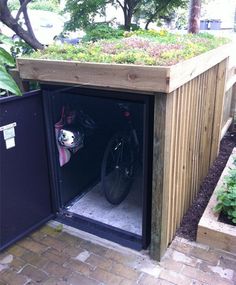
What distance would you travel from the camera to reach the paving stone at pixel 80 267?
2.33 meters

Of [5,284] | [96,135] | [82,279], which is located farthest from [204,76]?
[5,284]

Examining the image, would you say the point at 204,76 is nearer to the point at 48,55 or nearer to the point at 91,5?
the point at 48,55

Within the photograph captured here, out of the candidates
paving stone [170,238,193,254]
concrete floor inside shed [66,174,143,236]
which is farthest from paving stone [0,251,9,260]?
paving stone [170,238,193,254]

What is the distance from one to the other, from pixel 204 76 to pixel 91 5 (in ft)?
7.24

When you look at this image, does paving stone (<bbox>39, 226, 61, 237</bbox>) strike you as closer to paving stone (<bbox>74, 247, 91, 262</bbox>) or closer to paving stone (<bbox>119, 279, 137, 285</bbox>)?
paving stone (<bbox>74, 247, 91, 262</bbox>)

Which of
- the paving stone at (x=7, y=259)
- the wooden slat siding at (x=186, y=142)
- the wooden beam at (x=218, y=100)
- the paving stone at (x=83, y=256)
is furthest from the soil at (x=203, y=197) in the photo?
the paving stone at (x=7, y=259)

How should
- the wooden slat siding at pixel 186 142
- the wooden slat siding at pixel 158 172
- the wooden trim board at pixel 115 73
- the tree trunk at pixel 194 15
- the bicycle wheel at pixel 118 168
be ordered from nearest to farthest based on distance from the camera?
the wooden trim board at pixel 115 73 < the wooden slat siding at pixel 158 172 < the wooden slat siding at pixel 186 142 < the bicycle wheel at pixel 118 168 < the tree trunk at pixel 194 15

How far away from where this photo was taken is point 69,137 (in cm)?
280

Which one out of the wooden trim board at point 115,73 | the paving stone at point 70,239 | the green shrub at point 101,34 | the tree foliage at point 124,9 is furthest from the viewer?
the tree foliage at point 124,9

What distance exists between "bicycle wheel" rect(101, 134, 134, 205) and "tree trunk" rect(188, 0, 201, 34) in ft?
10.0

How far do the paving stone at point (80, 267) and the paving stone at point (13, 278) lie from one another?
33cm

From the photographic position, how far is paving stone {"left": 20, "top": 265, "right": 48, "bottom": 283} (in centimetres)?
225

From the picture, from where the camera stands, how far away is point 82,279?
7.39ft

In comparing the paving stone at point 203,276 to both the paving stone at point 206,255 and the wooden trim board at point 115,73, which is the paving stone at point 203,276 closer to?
the paving stone at point 206,255
